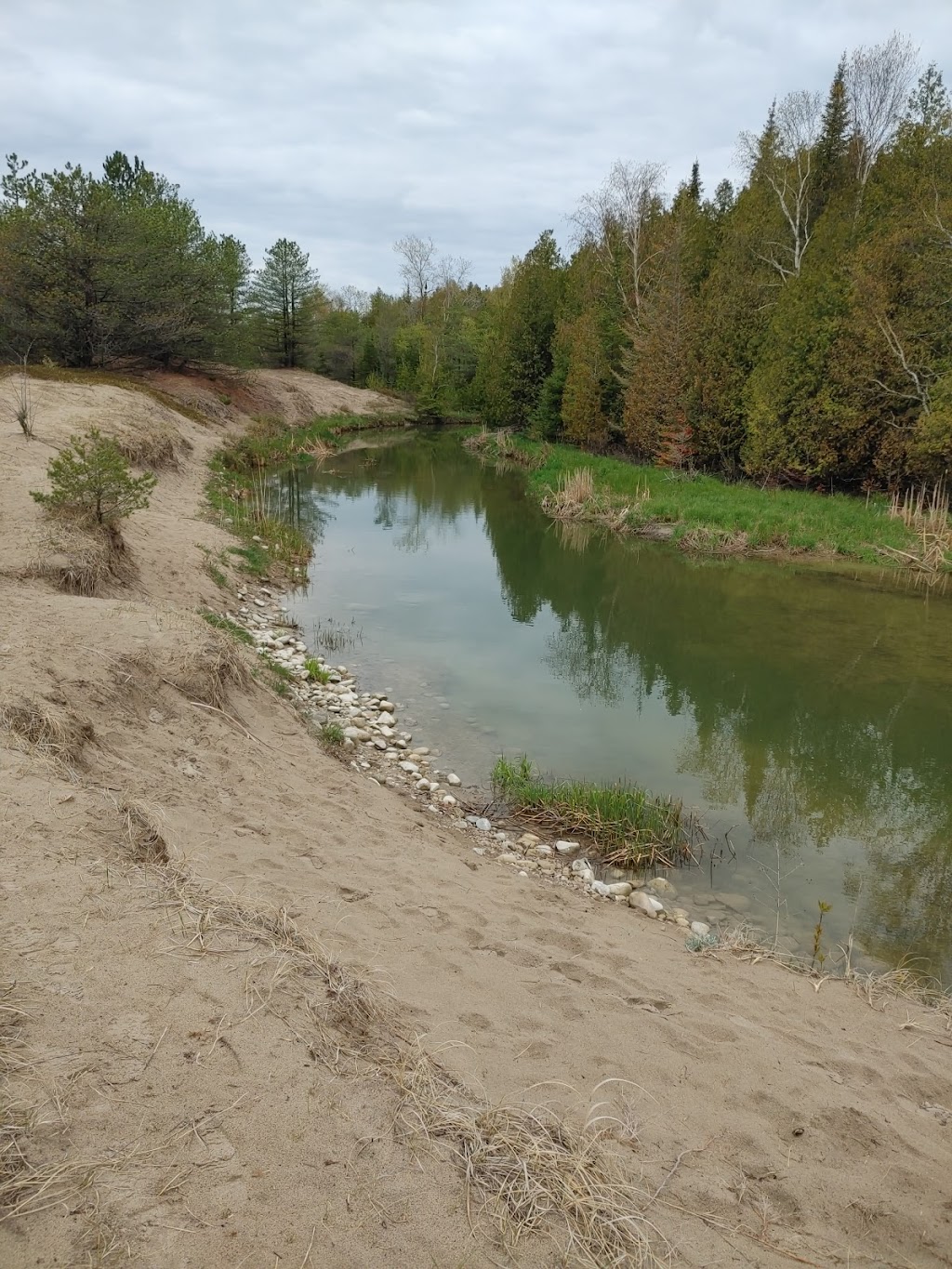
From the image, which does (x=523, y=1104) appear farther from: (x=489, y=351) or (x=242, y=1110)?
(x=489, y=351)

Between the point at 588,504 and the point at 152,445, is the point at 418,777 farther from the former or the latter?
the point at 588,504

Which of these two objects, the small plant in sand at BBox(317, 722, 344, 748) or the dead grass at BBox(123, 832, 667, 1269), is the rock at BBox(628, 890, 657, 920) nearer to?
the dead grass at BBox(123, 832, 667, 1269)

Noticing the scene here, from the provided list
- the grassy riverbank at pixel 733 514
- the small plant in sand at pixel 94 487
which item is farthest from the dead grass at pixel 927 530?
the small plant in sand at pixel 94 487

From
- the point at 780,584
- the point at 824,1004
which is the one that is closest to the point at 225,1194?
the point at 824,1004

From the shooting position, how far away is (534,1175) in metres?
2.67

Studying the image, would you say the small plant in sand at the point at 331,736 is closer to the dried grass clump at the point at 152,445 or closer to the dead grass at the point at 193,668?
the dead grass at the point at 193,668

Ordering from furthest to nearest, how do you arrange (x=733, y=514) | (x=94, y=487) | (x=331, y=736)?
(x=733, y=514) → (x=94, y=487) → (x=331, y=736)

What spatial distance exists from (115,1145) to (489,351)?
157ft

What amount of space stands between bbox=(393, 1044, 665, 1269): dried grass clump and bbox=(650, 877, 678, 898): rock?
3.61m

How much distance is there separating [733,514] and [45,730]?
1913 centimetres

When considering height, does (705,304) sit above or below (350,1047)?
above

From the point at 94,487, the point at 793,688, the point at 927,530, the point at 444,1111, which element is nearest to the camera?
the point at 444,1111

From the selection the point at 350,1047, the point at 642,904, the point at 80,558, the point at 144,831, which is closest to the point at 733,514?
the point at 80,558

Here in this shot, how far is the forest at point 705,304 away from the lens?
2108cm
